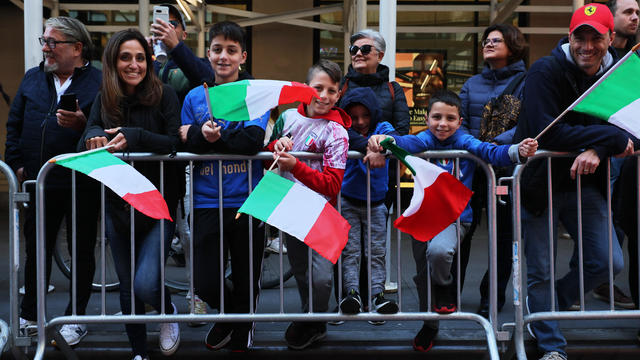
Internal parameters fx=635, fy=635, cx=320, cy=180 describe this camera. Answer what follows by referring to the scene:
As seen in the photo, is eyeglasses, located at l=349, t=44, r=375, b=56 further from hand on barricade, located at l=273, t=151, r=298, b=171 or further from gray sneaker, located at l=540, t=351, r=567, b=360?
gray sneaker, located at l=540, t=351, r=567, b=360

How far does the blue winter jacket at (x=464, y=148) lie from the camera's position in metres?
3.87

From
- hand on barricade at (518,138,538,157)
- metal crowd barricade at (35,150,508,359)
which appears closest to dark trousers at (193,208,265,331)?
metal crowd barricade at (35,150,508,359)

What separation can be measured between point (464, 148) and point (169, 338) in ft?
7.64

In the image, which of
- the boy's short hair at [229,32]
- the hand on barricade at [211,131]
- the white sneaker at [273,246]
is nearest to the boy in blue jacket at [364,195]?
the boy's short hair at [229,32]

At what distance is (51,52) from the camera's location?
4.49 m

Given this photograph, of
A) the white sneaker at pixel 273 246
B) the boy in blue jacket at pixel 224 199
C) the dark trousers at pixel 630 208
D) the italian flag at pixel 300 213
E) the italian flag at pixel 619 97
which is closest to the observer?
the italian flag at pixel 619 97

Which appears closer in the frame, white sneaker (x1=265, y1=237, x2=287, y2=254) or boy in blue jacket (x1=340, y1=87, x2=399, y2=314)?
boy in blue jacket (x1=340, y1=87, x2=399, y2=314)

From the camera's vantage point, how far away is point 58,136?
4.45 metres

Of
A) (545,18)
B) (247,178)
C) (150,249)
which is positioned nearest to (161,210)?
(150,249)

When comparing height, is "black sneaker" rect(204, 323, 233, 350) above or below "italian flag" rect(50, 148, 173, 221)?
below

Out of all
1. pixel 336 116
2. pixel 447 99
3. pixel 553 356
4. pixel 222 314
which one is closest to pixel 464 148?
pixel 447 99

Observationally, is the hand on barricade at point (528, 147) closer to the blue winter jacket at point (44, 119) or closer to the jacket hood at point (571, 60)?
the jacket hood at point (571, 60)

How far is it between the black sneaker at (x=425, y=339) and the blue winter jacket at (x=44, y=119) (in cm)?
264

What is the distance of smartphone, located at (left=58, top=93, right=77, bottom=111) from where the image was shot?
13.8 feet
